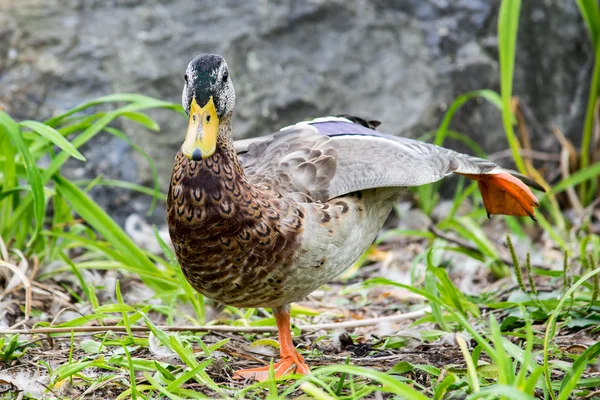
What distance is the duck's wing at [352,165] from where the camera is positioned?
2.82 metres

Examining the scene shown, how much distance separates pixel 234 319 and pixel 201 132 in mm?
1275

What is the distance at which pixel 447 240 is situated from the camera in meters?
3.96

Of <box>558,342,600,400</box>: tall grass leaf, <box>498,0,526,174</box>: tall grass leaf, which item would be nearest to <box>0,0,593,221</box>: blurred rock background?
<box>498,0,526,174</box>: tall grass leaf

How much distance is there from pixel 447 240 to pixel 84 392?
2179 mm

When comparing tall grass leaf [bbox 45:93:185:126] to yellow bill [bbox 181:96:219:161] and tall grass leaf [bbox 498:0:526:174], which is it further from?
tall grass leaf [bbox 498:0:526:174]

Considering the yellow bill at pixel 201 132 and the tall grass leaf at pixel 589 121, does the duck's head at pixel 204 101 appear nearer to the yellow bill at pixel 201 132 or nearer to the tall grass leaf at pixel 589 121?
the yellow bill at pixel 201 132

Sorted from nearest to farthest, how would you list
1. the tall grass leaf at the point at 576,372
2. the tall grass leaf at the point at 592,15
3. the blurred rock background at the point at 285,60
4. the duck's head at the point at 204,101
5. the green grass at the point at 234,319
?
the tall grass leaf at the point at 576,372 → the green grass at the point at 234,319 → the duck's head at the point at 204,101 → the tall grass leaf at the point at 592,15 → the blurred rock background at the point at 285,60

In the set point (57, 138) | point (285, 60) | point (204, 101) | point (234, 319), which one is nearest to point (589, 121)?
point (285, 60)

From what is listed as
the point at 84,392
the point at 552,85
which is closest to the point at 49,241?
the point at 84,392

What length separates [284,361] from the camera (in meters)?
2.81

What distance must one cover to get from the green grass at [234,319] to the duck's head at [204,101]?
581 millimetres

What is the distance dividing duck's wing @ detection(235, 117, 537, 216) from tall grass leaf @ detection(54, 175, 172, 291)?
2.12 feet

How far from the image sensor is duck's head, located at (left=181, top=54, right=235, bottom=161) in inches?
95.3

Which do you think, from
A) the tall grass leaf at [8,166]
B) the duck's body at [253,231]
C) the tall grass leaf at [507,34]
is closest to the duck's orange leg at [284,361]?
the duck's body at [253,231]
